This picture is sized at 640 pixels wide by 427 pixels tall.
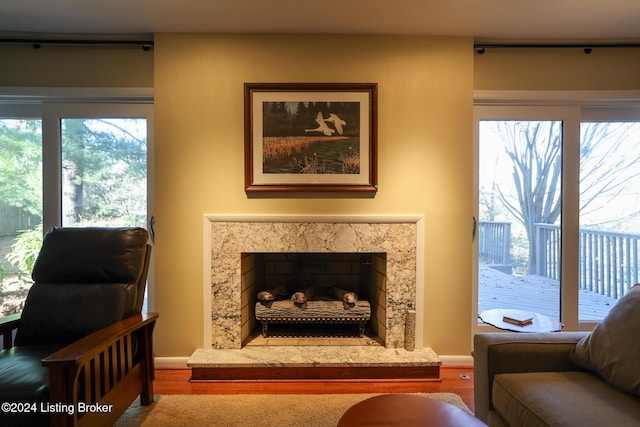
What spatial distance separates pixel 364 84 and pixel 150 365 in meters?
2.40

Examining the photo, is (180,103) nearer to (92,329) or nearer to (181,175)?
(181,175)

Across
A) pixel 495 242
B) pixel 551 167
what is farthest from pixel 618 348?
pixel 551 167

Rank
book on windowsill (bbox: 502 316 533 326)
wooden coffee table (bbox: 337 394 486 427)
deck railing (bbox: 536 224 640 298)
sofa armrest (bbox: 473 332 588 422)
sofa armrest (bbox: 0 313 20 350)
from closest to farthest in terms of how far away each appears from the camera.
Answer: wooden coffee table (bbox: 337 394 486 427) < sofa armrest (bbox: 473 332 588 422) < sofa armrest (bbox: 0 313 20 350) < book on windowsill (bbox: 502 316 533 326) < deck railing (bbox: 536 224 640 298)

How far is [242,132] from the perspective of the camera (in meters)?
2.51

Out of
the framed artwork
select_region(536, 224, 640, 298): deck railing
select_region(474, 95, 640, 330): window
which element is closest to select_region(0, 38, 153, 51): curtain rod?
the framed artwork

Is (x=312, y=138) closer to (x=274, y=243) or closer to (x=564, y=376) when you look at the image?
(x=274, y=243)

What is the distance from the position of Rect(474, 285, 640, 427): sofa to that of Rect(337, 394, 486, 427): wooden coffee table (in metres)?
0.32

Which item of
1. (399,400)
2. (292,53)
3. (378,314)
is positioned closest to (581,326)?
(378,314)

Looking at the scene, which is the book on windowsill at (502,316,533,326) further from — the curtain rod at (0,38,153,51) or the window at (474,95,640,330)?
the curtain rod at (0,38,153,51)

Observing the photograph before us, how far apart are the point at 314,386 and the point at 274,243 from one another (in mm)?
1036

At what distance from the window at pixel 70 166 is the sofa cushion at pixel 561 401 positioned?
2710 mm

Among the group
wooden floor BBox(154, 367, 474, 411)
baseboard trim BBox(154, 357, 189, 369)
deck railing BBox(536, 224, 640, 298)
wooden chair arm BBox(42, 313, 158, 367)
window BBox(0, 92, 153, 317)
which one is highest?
window BBox(0, 92, 153, 317)

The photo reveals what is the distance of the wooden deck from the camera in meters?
2.83

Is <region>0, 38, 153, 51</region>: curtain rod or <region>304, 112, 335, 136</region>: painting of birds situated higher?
<region>0, 38, 153, 51</region>: curtain rod
